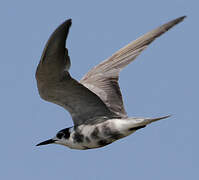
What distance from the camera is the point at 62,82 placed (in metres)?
10.2

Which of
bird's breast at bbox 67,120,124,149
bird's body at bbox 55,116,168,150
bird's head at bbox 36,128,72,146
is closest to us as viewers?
bird's body at bbox 55,116,168,150

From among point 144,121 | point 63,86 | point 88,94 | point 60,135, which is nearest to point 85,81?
point 60,135

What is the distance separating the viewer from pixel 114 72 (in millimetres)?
11930

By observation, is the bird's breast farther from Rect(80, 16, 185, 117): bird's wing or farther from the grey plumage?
Rect(80, 16, 185, 117): bird's wing

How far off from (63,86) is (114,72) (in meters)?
1.80

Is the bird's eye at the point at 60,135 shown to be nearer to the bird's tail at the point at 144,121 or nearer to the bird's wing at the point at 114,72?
the bird's wing at the point at 114,72

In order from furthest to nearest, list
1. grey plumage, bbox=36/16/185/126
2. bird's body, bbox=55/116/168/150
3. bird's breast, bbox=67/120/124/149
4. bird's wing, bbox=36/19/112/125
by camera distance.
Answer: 1. bird's breast, bbox=67/120/124/149
2. bird's body, bbox=55/116/168/150
3. grey plumage, bbox=36/16/185/126
4. bird's wing, bbox=36/19/112/125

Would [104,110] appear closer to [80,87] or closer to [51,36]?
[80,87]

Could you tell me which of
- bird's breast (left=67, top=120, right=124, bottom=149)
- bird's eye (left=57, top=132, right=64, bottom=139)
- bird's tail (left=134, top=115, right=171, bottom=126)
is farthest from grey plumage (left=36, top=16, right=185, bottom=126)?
bird's tail (left=134, top=115, right=171, bottom=126)

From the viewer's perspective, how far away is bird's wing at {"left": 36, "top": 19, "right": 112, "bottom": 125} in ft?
30.5

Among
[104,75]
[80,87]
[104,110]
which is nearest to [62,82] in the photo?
[80,87]

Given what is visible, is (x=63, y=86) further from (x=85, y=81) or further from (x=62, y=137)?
(x=85, y=81)

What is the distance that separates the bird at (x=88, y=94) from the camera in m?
9.66

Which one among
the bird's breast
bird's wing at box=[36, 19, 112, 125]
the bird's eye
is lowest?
the bird's breast
